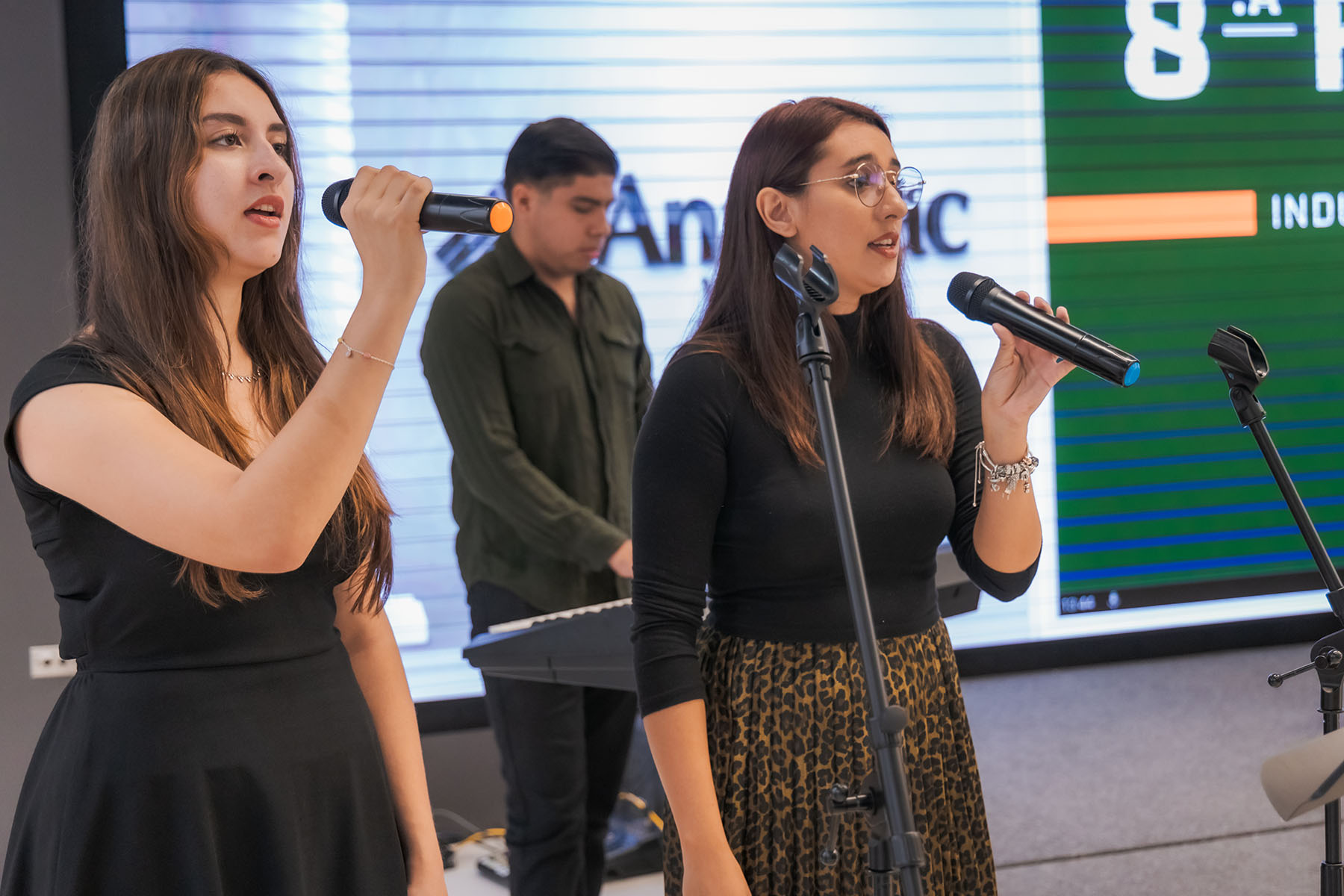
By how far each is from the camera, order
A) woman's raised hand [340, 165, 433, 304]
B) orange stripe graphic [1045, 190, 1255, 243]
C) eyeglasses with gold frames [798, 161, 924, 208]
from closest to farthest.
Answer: woman's raised hand [340, 165, 433, 304], eyeglasses with gold frames [798, 161, 924, 208], orange stripe graphic [1045, 190, 1255, 243]

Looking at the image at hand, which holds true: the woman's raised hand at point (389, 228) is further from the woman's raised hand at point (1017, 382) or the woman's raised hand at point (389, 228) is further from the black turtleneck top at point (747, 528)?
the woman's raised hand at point (1017, 382)

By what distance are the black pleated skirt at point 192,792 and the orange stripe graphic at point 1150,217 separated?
3390mm

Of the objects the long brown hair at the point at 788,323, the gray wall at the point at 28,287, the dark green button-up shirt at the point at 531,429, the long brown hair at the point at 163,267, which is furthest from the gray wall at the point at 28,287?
the long brown hair at the point at 788,323

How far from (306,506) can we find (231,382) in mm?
346

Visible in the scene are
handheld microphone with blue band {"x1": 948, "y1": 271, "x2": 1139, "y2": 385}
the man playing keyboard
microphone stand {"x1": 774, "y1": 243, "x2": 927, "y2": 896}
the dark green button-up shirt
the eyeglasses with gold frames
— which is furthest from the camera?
the dark green button-up shirt

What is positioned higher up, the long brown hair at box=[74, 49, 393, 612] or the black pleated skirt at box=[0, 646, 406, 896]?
the long brown hair at box=[74, 49, 393, 612]

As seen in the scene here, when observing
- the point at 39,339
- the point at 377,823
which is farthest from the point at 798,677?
the point at 39,339

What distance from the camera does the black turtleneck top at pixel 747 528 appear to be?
1.45 meters

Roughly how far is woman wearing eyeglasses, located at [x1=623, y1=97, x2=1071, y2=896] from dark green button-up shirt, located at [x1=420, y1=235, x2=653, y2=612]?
1.09 m

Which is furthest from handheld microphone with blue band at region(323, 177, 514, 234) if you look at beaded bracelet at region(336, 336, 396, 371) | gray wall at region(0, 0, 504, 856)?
gray wall at region(0, 0, 504, 856)

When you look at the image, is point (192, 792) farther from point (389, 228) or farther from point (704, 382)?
point (704, 382)

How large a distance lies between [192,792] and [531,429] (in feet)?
5.31

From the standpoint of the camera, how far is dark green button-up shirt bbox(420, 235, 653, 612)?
2604 mm

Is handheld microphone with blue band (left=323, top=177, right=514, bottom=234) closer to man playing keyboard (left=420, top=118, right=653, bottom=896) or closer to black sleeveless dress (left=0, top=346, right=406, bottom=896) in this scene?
black sleeveless dress (left=0, top=346, right=406, bottom=896)
